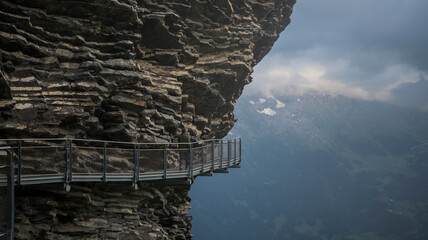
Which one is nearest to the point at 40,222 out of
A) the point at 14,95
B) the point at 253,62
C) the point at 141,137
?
the point at 14,95

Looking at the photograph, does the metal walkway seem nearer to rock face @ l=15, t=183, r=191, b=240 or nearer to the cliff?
the cliff

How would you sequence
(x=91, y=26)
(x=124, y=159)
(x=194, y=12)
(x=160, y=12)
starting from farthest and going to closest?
(x=194, y=12), (x=160, y=12), (x=91, y=26), (x=124, y=159)

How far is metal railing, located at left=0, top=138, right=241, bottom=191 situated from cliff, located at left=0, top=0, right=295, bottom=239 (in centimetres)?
141

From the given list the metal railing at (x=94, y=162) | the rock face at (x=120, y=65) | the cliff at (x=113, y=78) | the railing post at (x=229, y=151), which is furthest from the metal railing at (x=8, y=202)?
the railing post at (x=229, y=151)

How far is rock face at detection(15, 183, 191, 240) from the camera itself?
19516mm

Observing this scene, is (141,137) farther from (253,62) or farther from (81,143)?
(253,62)

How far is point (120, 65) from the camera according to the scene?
24.2 meters

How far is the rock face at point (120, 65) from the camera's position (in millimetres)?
20828

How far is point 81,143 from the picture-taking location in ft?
71.9

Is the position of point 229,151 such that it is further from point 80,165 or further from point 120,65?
point 80,165

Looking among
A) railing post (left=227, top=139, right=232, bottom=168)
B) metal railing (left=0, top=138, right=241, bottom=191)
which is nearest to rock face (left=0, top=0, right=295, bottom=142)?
metal railing (left=0, top=138, right=241, bottom=191)

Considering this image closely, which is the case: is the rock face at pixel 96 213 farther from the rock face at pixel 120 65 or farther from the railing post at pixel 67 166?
the railing post at pixel 67 166

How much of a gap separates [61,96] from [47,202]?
4626 millimetres

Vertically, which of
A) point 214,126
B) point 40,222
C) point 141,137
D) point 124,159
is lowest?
point 40,222
